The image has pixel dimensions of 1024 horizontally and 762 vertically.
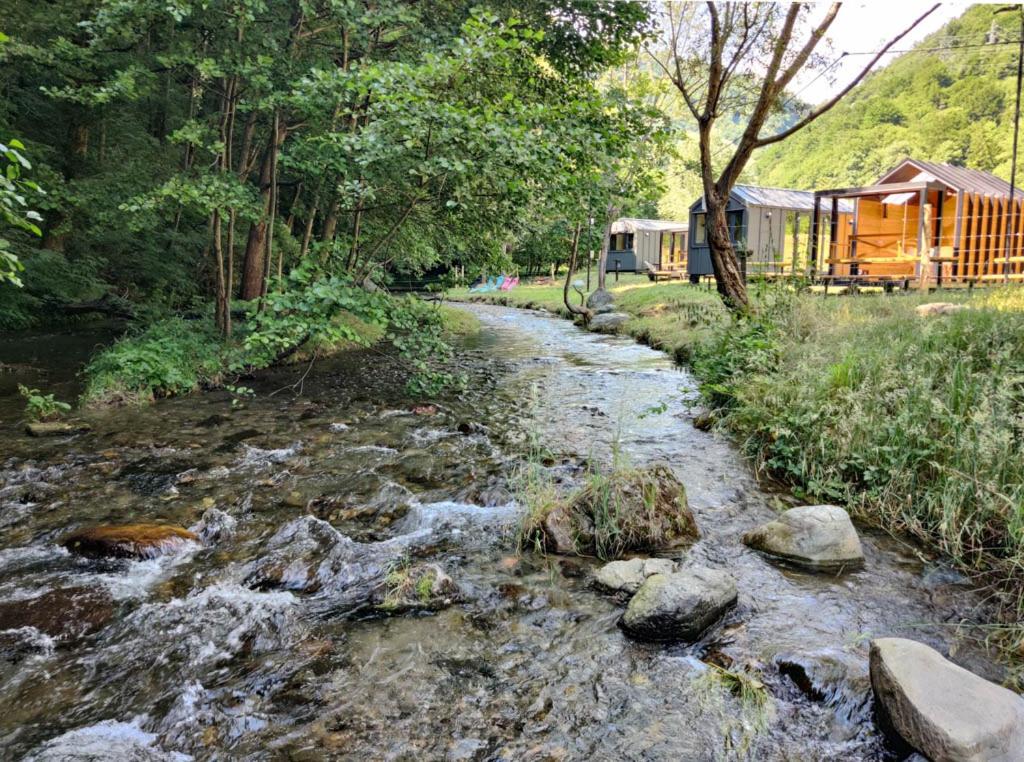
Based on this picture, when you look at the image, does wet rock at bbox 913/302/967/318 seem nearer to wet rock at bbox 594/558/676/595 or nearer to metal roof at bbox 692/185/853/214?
wet rock at bbox 594/558/676/595

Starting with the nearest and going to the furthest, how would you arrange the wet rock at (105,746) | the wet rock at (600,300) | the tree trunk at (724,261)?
the wet rock at (105,746)
the tree trunk at (724,261)
the wet rock at (600,300)

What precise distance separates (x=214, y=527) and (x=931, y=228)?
20.8 m

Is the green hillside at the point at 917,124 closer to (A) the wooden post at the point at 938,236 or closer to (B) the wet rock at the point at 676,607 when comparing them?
(A) the wooden post at the point at 938,236

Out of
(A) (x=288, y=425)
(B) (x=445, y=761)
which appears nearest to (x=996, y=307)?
(B) (x=445, y=761)

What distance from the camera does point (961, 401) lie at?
5340 millimetres

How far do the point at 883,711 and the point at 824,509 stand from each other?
196 centimetres

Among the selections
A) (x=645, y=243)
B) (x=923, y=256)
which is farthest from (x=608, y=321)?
(x=645, y=243)

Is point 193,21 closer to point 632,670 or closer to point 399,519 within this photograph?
point 399,519

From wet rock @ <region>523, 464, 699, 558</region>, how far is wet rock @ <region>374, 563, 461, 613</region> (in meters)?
0.91

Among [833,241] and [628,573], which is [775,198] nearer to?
[833,241]

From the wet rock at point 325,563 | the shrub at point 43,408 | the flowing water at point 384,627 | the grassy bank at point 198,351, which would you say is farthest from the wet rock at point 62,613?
the shrub at point 43,408

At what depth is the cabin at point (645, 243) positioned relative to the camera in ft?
126

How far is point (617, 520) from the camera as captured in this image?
15.8 ft

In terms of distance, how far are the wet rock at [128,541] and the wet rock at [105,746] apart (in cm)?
183
